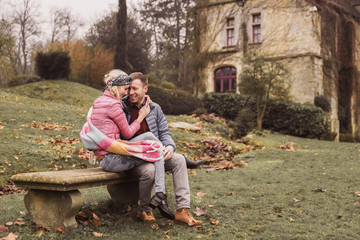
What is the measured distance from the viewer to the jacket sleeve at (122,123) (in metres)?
3.79

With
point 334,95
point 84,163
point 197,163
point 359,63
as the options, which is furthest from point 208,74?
point 197,163

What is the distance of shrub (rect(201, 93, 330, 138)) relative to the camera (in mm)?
17781

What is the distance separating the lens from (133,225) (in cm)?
371

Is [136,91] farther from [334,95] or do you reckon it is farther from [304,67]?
[334,95]

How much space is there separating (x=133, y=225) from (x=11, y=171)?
Result: 3792mm

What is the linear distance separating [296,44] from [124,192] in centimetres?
2013

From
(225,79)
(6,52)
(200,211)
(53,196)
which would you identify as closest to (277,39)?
(225,79)

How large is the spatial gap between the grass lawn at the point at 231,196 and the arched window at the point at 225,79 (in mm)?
14034

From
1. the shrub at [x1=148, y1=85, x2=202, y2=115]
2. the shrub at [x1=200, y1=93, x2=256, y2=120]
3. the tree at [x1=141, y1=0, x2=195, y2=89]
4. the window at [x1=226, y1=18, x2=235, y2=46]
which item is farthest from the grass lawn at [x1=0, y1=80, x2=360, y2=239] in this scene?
the tree at [x1=141, y1=0, x2=195, y2=89]

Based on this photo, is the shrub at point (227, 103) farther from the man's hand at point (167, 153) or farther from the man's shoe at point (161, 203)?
the man's shoe at point (161, 203)

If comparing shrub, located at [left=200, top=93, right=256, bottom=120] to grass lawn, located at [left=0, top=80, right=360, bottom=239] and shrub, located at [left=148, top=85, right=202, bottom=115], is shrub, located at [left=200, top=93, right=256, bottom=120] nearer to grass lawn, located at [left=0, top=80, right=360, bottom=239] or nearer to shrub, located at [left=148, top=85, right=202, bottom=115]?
shrub, located at [left=148, top=85, right=202, bottom=115]

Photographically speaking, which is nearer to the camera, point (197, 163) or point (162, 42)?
point (197, 163)

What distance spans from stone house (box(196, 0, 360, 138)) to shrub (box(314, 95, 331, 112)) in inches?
12.8

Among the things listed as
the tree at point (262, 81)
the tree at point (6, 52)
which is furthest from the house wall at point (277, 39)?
the tree at point (6, 52)
